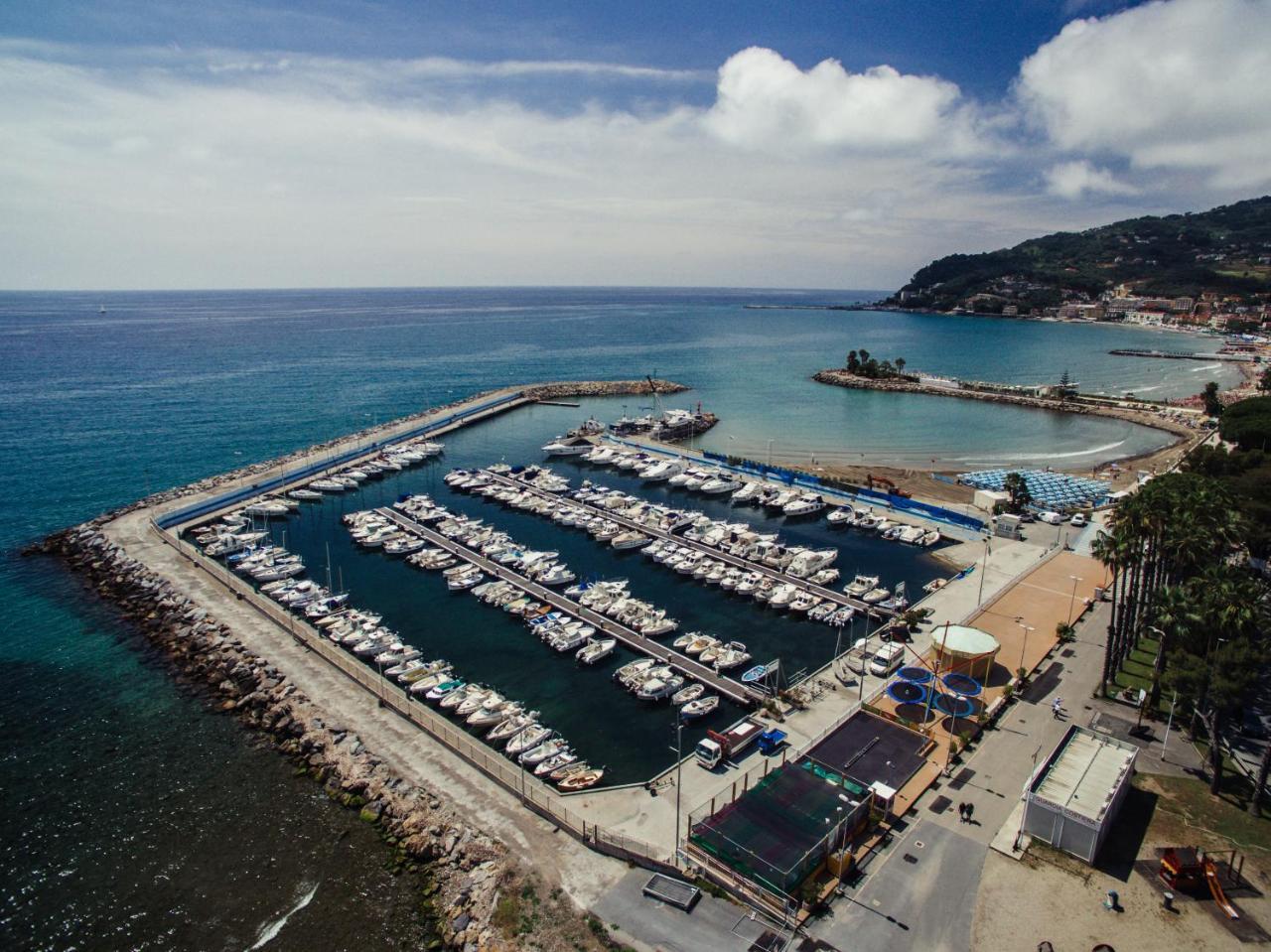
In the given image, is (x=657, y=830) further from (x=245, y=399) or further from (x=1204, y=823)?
(x=245, y=399)

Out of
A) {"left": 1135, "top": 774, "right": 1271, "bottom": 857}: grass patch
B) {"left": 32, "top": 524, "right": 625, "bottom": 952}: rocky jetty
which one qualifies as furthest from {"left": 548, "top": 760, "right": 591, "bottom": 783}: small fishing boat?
{"left": 1135, "top": 774, "right": 1271, "bottom": 857}: grass patch

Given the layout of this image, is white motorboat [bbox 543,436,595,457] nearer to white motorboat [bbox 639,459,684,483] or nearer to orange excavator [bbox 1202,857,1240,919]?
white motorboat [bbox 639,459,684,483]

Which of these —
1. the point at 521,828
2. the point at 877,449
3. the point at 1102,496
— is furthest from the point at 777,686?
the point at 877,449

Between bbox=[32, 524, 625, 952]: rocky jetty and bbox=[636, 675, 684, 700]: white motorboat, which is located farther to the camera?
bbox=[636, 675, 684, 700]: white motorboat

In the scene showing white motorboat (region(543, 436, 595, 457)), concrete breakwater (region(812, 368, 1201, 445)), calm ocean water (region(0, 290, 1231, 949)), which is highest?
concrete breakwater (region(812, 368, 1201, 445))

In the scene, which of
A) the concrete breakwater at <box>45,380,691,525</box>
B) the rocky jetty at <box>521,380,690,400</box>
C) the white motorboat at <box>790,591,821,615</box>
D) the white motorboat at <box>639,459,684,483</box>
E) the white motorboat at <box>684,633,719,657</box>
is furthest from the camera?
the rocky jetty at <box>521,380,690,400</box>

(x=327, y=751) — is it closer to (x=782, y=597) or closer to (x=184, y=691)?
(x=184, y=691)

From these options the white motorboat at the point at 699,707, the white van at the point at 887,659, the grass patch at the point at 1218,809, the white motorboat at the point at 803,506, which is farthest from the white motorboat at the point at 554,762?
the white motorboat at the point at 803,506

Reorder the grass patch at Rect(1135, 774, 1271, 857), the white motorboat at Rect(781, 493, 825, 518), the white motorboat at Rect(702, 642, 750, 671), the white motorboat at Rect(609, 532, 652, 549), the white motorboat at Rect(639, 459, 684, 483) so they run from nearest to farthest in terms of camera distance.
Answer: the grass patch at Rect(1135, 774, 1271, 857), the white motorboat at Rect(702, 642, 750, 671), the white motorboat at Rect(609, 532, 652, 549), the white motorboat at Rect(781, 493, 825, 518), the white motorboat at Rect(639, 459, 684, 483)

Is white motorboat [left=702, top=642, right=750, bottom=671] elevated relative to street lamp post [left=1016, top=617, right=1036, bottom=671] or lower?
lower

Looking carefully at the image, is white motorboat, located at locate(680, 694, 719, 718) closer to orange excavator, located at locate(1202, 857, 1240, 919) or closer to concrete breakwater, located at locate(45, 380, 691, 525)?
orange excavator, located at locate(1202, 857, 1240, 919)
